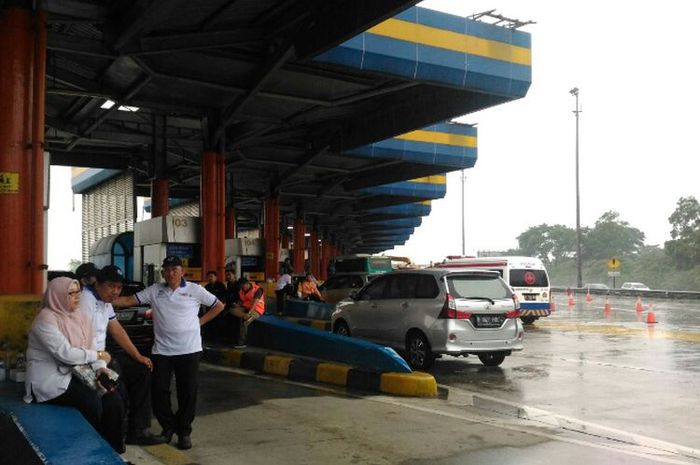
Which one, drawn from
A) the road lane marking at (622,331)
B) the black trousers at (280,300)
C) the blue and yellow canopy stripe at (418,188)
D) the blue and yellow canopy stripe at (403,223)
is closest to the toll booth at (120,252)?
the black trousers at (280,300)

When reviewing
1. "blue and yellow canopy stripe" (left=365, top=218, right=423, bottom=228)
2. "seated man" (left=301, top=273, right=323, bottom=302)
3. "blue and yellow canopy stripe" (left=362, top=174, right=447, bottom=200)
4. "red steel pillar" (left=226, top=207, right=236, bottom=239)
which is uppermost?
"blue and yellow canopy stripe" (left=362, top=174, right=447, bottom=200)

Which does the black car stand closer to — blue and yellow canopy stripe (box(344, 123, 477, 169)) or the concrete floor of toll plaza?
the concrete floor of toll plaza

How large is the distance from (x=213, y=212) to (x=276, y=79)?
515 cm

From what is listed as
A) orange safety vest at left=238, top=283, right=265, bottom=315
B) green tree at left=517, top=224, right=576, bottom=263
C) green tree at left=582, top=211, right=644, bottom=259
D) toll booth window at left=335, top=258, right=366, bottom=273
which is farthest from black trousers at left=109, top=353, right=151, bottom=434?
green tree at left=517, top=224, right=576, bottom=263

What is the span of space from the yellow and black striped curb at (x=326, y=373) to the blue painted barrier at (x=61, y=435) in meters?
5.23

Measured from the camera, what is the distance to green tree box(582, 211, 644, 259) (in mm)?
97125

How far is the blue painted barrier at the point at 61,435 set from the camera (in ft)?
13.0

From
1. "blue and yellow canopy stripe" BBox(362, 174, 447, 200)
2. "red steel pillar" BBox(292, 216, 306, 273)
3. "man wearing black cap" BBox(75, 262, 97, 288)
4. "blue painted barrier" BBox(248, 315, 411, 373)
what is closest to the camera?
"man wearing black cap" BBox(75, 262, 97, 288)

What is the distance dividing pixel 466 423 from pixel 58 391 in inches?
167

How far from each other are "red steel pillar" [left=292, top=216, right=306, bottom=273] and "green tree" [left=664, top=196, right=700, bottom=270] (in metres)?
40.5

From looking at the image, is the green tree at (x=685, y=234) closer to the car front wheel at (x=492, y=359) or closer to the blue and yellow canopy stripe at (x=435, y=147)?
the blue and yellow canopy stripe at (x=435, y=147)

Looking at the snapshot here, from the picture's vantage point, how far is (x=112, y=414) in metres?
4.84

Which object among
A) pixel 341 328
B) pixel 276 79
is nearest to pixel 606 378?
pixel 341 328

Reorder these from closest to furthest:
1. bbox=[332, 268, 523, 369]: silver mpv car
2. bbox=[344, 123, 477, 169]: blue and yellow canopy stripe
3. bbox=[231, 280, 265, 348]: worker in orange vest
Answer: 1. bbox=[332, 268, 523, 369]: silver mpv car
2. bbox=[231, 280, 265, 348]: worker in orange vest
3. bbox=[344, 123, 477, 169]: blue and yellow canopy stripe
